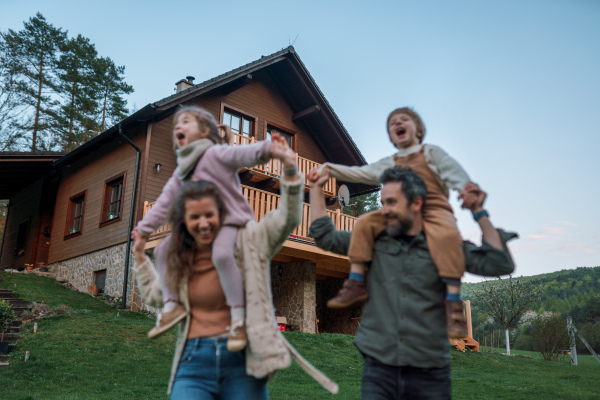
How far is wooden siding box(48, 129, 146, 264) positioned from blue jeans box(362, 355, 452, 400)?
44.0 feet

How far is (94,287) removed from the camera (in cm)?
1531

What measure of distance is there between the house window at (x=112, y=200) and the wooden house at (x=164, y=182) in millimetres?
37

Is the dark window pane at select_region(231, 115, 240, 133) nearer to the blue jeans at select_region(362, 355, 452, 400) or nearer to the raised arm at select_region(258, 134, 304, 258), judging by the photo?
the raised arm at select_region(258, 134, 304, 258)

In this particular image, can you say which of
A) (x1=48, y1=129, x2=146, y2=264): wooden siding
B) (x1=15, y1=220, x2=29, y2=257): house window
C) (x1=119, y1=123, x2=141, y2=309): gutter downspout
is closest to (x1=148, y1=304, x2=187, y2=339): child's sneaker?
(x1=119, y1=123, x2=141, y2=309): gutter downspout

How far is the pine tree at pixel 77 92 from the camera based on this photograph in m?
28.2

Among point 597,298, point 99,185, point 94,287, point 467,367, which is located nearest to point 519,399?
point 467,367

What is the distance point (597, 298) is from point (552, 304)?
2.63 meters

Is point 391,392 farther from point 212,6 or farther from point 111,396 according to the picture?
point 212,6

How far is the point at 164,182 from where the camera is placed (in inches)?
587

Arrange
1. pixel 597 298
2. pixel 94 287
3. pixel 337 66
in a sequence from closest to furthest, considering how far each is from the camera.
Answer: pixel 337 66, pixel 94 287, pixel 597 298

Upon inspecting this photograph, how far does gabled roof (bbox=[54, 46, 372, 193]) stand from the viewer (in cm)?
1555

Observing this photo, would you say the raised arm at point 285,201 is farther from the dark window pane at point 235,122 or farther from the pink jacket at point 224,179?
the dark window pane at point 235,122

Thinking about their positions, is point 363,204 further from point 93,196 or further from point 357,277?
point 357,277

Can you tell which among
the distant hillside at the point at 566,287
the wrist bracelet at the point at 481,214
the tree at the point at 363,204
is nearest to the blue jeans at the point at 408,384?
the wrist bracelet at the point at 481,214
